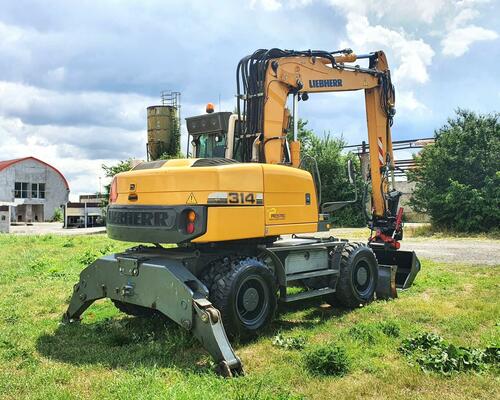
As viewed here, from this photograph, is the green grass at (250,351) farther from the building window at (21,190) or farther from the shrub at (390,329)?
the building window at (21,190)

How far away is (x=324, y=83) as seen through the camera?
8992 mm

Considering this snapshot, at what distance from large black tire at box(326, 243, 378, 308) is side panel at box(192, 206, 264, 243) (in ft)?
6.94

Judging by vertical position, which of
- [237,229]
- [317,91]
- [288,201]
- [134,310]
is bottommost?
[134,310]

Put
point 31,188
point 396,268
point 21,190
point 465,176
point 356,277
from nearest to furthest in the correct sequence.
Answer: point 356,277 → point 396,268 → point 465,176 → point 21,190 → point 31,188

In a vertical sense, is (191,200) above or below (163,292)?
above

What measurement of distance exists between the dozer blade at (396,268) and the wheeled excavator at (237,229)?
35 millimetres

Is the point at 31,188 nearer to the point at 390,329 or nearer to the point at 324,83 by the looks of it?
the point at 324,83

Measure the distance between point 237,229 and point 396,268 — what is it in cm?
400

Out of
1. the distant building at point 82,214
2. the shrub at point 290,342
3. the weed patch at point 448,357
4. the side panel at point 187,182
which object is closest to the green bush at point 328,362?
the shrub at point 290,342

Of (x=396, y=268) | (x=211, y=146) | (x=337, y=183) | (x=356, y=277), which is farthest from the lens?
(x=337, y=183)

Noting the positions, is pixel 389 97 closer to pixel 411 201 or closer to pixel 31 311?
pixel 31 311

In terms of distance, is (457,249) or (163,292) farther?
(457,249)

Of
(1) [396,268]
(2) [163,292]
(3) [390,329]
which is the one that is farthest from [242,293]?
(1) [396,268]

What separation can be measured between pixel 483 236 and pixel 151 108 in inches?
622
